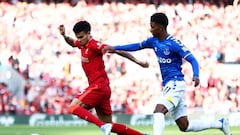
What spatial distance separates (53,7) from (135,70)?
4227 mm

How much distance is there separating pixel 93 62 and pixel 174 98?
158cm

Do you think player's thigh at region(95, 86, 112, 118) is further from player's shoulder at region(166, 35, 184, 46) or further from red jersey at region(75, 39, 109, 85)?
player's shoulder at region(166, 35, 184, 46)

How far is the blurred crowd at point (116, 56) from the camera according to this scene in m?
22.5

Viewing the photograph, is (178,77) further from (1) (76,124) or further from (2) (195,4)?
(2) (195,4)

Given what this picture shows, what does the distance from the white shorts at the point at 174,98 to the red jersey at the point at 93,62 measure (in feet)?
4.12

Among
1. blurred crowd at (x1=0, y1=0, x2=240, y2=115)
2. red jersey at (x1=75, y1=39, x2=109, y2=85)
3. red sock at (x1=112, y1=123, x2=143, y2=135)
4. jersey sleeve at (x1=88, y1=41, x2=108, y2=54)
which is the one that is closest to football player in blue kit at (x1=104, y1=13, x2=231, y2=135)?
jersey sleeve at (x1=88, y1=41, x2=108, y2=54)

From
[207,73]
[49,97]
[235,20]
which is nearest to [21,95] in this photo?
[49,97]

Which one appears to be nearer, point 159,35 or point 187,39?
point 159,35

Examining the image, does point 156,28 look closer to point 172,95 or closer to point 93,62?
point 172,95

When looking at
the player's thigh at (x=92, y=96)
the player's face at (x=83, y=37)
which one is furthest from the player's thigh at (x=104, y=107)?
the player's face at (x=83, y=37)

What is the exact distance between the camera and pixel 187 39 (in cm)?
2519

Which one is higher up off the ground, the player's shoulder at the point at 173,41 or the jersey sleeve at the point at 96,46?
the player's shoulder at the point at 173,41

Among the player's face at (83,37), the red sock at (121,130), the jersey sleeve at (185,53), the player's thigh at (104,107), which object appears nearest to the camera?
the jersey sleeve at (185,53)

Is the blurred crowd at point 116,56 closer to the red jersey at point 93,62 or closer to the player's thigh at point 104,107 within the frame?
the player's thigh at point 104,107
